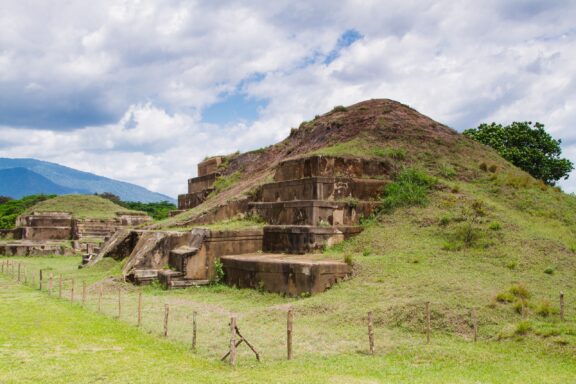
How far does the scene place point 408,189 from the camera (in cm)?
1866

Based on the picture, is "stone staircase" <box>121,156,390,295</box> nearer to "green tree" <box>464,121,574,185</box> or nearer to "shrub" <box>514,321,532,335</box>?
"shrub" <box>514,321,532,335</box>

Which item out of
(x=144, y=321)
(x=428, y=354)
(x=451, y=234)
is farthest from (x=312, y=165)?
(x=428, y=354)

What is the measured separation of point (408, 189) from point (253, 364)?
11.8 m

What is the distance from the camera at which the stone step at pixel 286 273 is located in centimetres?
1342

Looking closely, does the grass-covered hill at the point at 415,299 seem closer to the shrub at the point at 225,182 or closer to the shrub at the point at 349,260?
the shrub at the point at 349,260

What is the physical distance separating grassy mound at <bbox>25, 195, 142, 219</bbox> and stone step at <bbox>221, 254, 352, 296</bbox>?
86.2 feet

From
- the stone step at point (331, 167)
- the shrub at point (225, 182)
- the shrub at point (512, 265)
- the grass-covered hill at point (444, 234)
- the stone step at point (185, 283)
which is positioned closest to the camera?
the grass-covered hill at point (444, 234)

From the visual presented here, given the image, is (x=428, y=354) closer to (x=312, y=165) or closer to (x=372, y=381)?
(x=372, y=381)

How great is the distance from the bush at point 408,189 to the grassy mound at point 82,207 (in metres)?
26.5

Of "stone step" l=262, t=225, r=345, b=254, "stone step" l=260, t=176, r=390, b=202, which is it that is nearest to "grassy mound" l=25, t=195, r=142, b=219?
"stone step" l=260, t=176, r=390, b=202

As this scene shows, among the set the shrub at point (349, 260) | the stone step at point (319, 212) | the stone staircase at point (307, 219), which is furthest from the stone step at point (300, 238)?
the shrub at point (349, 260)

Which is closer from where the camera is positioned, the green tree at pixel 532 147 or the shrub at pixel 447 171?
the shrub at pixel 447 171

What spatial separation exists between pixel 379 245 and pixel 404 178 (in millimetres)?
4355

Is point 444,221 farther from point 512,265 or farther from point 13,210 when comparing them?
point 13,210
